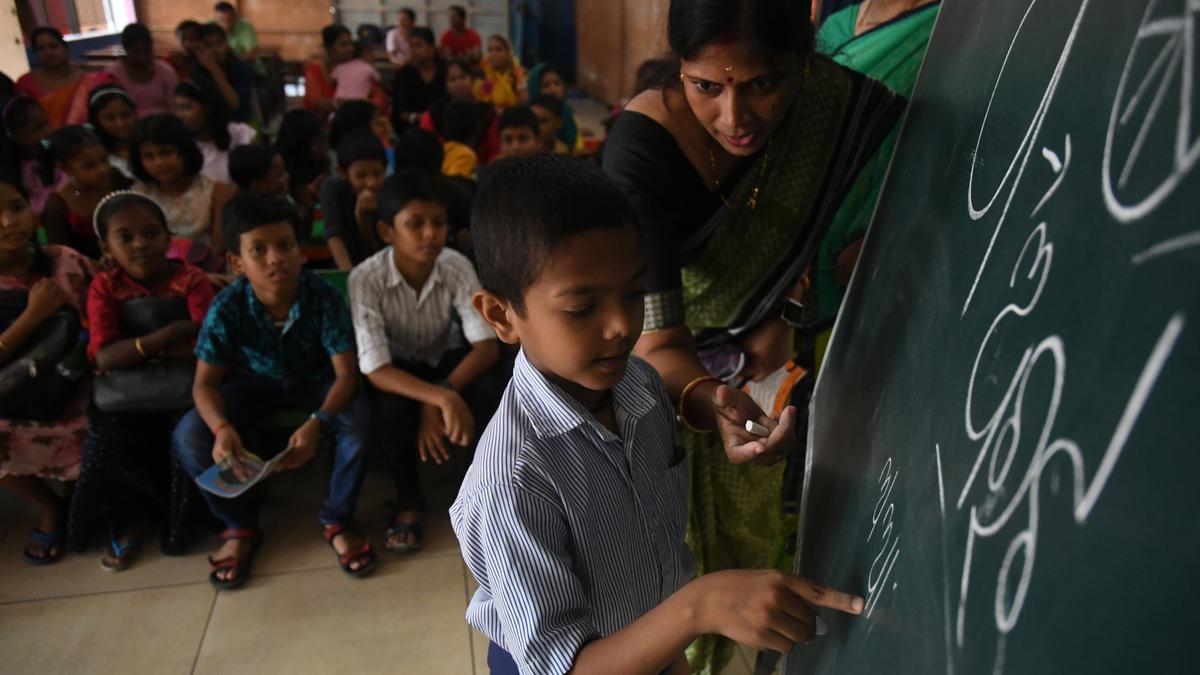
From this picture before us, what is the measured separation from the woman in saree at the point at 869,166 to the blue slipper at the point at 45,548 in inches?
77.7

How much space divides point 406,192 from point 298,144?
174 cm

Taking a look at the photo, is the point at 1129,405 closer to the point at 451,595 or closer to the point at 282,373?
the point at 451,595

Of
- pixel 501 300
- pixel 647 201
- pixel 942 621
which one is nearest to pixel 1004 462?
pixel 942 621

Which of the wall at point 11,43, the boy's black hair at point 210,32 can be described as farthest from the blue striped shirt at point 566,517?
the wall at point 11,43

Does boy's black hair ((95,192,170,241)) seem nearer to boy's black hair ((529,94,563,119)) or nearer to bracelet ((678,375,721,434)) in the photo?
bracelet ((678,375,721,434))

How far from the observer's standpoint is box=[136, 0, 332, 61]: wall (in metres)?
10.1

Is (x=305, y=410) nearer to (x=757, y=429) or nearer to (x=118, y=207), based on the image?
(x=118, y=207)

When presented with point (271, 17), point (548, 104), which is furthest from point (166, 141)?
point (271, 17)

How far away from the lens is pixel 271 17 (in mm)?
10453

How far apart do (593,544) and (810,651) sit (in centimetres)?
22

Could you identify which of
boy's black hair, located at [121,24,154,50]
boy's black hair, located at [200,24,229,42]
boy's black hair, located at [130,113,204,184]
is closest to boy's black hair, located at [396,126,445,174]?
boy's black hair, located at [130,113,204,184]

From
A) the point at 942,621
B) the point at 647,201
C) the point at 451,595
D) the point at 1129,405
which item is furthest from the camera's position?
the point at 451,595

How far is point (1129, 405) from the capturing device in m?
0.30

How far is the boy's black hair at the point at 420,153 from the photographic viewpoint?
321cm
